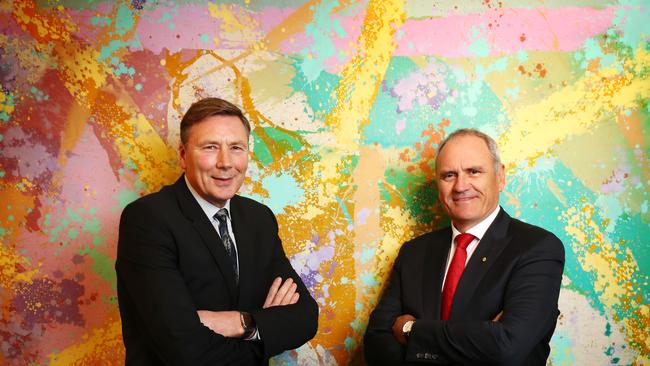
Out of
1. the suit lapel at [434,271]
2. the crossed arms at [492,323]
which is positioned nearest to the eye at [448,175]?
the suit lapel at [434,271]

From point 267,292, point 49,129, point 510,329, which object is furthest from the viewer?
point 49,129

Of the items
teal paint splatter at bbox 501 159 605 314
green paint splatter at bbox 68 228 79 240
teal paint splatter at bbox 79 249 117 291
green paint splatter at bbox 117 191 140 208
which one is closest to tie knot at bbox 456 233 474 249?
teal paint splatter at bbox 501 159 605 314

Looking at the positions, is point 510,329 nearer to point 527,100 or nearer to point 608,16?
point 527,100

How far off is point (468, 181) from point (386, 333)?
0.79 metres

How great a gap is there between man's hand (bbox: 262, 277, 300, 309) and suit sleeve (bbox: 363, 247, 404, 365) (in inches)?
17.1

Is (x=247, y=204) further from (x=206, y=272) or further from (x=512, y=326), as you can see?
(x=512, y=326)

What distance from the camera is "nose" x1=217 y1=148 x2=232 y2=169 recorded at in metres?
2.36

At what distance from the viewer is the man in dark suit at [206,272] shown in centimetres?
210

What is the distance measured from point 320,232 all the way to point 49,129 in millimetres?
1511

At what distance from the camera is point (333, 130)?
→ 3.12 m

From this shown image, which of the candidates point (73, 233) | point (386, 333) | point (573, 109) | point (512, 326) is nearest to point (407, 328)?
point (386, 333)

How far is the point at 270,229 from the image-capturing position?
104 inches

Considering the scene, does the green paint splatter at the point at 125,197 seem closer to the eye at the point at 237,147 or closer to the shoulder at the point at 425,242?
the eye at the point at 237,147

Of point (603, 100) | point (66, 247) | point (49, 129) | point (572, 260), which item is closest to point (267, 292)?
point (66, 247)
